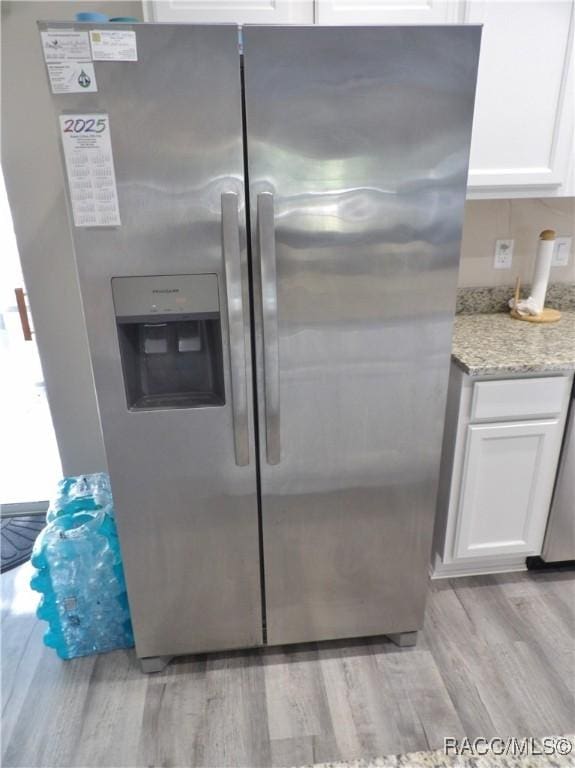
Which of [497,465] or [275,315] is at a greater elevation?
[275,315]

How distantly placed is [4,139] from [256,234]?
1.20 m

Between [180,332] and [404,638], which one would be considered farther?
[404,638]

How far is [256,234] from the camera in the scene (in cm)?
132

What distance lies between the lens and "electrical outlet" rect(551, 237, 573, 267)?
7.53ft

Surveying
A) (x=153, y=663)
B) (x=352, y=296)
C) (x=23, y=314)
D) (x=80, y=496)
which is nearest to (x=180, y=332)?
(x=352, y=296)

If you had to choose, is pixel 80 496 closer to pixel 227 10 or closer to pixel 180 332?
pixel 180 332

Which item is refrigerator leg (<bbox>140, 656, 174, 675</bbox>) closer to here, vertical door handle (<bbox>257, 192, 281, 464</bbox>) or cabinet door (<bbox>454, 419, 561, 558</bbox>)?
vertical door handle (<bbox>257, 192, 281, 464</bbox>)

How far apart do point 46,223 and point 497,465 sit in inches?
74.2

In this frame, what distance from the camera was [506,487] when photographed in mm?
1936

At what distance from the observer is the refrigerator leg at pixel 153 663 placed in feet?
5.79

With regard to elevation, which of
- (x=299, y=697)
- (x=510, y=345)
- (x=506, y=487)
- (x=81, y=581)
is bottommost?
(x=299, y=697)

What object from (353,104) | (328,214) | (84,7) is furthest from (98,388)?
(84,7)

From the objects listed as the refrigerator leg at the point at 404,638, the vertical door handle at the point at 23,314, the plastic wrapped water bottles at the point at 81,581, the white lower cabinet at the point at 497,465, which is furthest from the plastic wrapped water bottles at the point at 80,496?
the white lower cabinet at the point at 497,465

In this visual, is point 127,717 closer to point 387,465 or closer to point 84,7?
point 387,465
